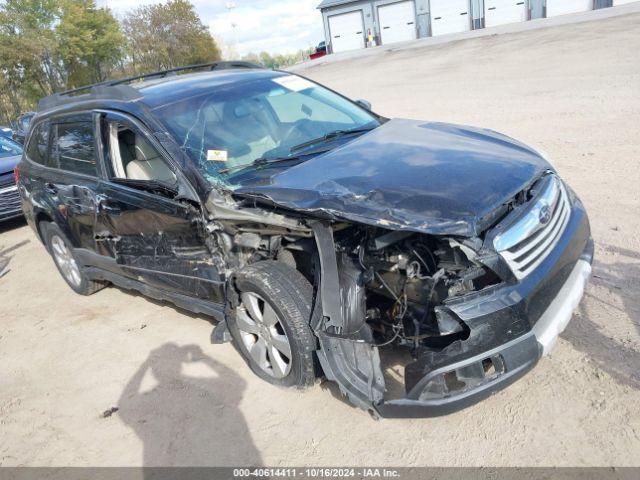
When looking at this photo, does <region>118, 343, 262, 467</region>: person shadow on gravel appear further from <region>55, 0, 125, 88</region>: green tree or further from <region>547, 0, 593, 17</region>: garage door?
<region>547, 0, 593, 17</region>: garage door

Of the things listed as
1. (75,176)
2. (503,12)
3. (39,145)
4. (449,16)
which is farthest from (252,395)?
(449,16)

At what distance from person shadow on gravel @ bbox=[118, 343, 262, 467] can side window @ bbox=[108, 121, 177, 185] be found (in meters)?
1.36

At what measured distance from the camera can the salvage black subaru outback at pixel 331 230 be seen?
2479 millimetres

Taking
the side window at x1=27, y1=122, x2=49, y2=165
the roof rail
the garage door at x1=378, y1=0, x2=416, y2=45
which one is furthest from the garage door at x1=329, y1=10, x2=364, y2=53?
the side window at x1=27, y1=122, x2=49, y2=165

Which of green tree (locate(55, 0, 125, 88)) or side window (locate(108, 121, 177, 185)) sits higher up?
green tree (locate(55, 0, 125, 88))

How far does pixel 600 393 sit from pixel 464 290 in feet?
3.44

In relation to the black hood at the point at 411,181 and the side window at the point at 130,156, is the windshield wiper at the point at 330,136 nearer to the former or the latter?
the black hood at the point at 411,181

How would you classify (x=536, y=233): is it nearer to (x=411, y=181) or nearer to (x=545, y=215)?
(x=545, y=215)

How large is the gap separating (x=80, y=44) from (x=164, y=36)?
36.0ft

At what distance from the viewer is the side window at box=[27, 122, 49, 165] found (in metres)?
4.96

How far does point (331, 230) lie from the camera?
108 inches

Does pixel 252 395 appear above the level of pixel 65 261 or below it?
below

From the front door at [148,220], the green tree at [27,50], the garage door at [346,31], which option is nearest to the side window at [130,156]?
the front door at [148,220]

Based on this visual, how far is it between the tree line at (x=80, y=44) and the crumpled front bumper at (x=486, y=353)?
30.8m
